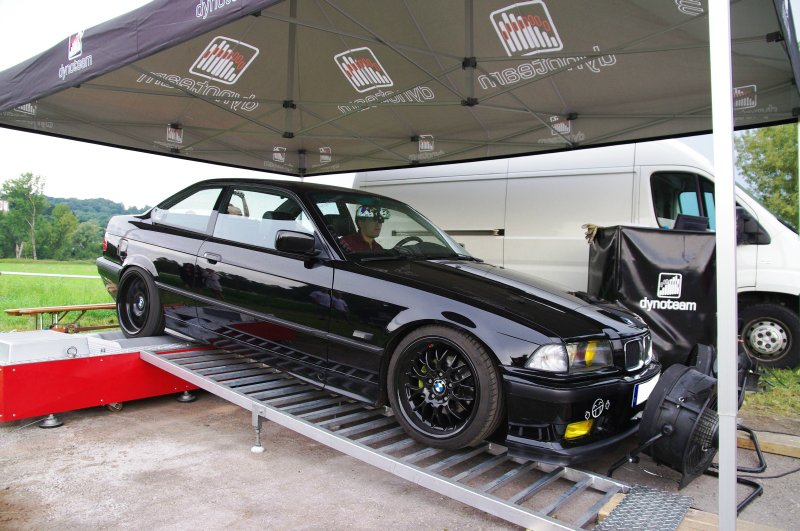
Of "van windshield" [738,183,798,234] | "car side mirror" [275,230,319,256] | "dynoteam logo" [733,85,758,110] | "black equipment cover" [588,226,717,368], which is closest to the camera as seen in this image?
"car side mirror" [275,230,319,256]

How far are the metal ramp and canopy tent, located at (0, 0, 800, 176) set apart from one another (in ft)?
7.21

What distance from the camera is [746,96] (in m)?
5.03

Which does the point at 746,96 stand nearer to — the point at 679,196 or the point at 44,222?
the point at 679,196

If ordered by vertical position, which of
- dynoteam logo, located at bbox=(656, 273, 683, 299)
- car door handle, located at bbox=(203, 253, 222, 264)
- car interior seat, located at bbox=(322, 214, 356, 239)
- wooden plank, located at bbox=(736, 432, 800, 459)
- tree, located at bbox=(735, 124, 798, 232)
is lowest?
wooden plank, located at bbox=(736, 432, 800, 459)

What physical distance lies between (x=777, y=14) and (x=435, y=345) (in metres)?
3.33

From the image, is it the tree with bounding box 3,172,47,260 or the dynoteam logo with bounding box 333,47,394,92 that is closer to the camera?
the dynoteam logo with bounding box 333,47,394,92

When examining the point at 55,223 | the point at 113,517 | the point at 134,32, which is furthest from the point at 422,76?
the point at 55,223

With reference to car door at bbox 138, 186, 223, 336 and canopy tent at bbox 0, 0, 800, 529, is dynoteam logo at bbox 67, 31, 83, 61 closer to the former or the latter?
canopy tent at bbox 0, 0, 800, 529

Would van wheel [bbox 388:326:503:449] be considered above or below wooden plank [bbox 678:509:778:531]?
above

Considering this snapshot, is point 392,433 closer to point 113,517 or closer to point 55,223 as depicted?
point 113,517

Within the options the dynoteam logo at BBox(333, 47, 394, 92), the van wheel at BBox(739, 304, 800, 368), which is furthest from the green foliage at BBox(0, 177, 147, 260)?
the van wheel at BBox(739, 304, 800, 368)

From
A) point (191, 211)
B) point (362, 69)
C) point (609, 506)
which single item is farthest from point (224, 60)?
point (609, 506)

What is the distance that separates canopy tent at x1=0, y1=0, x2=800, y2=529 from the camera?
4.08 metres

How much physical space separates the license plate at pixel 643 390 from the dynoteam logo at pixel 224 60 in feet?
17.4
